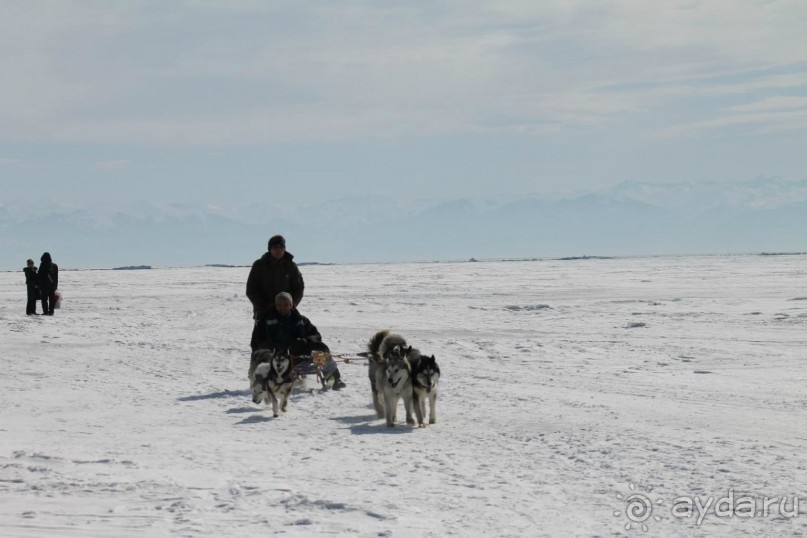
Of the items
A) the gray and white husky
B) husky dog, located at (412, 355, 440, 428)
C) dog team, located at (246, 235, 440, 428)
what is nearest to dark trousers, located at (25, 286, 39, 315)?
dog team, located at (246, 235, 440, 428)

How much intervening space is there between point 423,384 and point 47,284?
58.1 ft

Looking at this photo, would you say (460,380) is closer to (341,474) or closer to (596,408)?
(596,408)

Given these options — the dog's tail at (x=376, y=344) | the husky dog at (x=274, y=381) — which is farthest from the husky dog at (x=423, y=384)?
the husky dog at (x=274, y=381)

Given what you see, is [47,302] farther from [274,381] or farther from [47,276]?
[274,381]

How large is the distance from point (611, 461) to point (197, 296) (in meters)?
29.1

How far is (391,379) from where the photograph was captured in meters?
8.62

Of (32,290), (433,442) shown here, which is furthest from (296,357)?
(32,290)

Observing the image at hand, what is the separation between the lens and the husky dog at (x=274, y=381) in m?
9.55

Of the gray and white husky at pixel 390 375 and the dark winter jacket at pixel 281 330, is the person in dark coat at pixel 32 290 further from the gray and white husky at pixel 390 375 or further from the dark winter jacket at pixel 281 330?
the gray and white husky at pixel 390 375

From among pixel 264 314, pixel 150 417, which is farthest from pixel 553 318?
pixel 150 417

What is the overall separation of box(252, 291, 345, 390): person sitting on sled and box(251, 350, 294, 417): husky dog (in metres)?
1.17

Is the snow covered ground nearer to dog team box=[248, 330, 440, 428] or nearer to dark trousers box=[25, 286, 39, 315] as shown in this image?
dog team box=[248, 330, 440, 428]

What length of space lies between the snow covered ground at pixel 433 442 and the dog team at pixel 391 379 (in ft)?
0.78

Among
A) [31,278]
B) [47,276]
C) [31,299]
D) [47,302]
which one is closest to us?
[31,299]
